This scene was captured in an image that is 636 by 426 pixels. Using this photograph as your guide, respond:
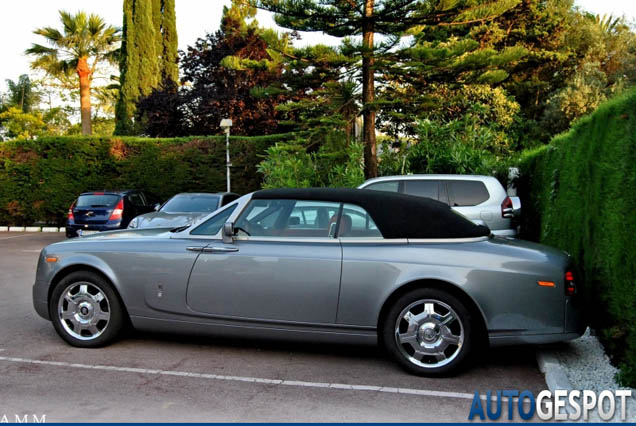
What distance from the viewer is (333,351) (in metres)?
5.45

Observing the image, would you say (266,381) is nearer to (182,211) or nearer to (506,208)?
(506,208)

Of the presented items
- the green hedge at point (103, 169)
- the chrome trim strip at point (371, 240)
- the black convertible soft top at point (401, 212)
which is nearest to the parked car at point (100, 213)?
the green hedge at point (103, 169)

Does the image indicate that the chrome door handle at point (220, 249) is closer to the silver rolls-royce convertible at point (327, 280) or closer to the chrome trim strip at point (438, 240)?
the silver rolls-royce convertible at point (327, 280)

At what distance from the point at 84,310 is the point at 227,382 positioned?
1.77 meters

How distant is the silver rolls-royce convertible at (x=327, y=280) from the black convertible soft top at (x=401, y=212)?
0.01 m

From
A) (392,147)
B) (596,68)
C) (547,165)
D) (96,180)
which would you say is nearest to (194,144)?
(96,180)

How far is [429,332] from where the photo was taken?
4.68 m

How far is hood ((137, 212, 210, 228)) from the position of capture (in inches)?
488

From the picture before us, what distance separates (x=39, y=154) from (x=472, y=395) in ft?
70.8

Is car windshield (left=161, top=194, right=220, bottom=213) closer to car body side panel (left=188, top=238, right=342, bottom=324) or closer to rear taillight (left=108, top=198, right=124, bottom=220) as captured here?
rear taillight (left=108, top=198, right=124, bottom=220)

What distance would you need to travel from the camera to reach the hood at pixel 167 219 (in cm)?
1239

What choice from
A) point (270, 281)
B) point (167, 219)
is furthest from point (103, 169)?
point (270, 281)

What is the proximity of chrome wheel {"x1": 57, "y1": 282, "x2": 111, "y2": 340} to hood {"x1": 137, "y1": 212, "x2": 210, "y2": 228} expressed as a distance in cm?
674

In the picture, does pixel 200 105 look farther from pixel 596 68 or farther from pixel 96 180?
pixel 596 68
